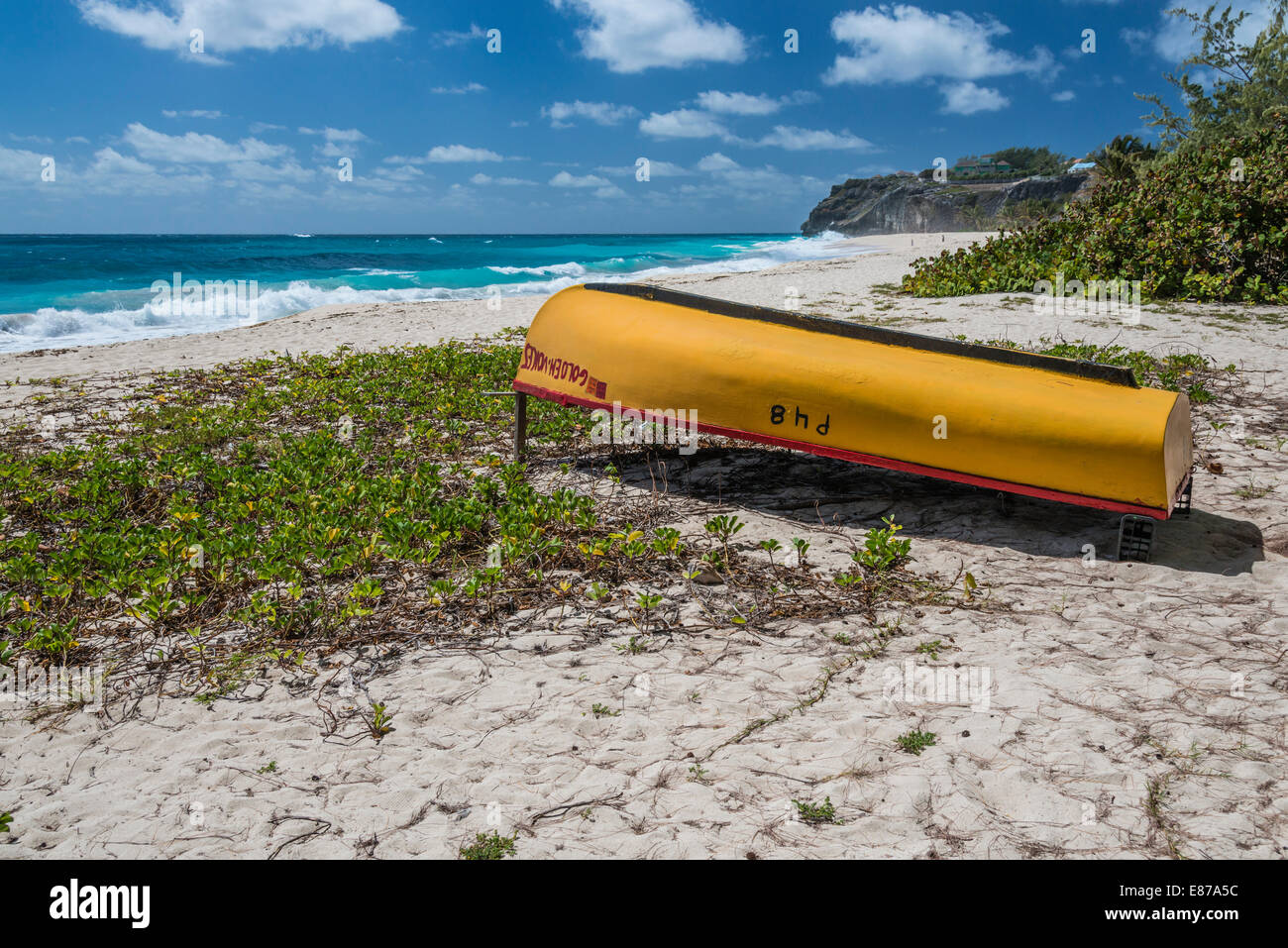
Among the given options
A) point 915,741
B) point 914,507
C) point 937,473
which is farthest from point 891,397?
point 915,741

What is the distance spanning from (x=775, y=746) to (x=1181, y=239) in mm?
13395

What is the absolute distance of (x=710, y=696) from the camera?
331cm

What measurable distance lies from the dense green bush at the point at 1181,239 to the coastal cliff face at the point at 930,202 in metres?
49.4

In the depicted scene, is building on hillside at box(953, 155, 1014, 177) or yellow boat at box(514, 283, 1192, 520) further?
building on hillside at box(953, 155, 1014, 177)

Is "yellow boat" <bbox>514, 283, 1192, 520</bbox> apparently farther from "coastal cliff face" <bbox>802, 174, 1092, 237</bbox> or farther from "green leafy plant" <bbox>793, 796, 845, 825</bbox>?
"coastal cliff face" <bbox>802, 174, 1092, 237</bbox>

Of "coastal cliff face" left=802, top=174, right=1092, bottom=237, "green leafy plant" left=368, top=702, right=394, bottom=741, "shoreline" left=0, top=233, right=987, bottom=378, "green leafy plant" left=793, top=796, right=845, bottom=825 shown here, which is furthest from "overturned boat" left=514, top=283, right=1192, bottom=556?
"coastal cliff face" left=802, top=174, right=1092, bottom=237

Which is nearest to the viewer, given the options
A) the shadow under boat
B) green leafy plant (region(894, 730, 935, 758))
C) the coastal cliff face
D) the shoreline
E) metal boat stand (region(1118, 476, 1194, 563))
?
green leafy plant (region(894, 730, 935, 758))

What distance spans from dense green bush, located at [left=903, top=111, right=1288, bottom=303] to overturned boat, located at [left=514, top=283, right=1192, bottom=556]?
9.85 m

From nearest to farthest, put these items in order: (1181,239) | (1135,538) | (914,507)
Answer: (1135,538)
(914,507)
(1181,239)

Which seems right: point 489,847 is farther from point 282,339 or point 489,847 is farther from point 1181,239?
point 1181,239

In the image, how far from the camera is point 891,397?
15.1ft

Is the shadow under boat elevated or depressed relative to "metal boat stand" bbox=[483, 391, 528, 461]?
depressed

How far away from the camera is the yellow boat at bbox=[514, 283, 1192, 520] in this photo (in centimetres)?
423

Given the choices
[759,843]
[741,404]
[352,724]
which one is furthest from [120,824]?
[741,404]
